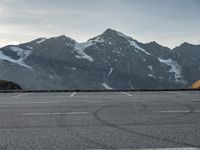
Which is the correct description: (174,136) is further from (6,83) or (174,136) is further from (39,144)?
(6,83)

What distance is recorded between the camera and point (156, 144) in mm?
6445

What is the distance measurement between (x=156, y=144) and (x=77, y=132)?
200 centimetres

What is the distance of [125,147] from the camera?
246 inches

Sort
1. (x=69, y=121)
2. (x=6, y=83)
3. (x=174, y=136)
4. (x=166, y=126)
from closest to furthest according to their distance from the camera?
(x=174, y=136), (x=166, y=126), (x=69, y=121), (x=6, y=83)

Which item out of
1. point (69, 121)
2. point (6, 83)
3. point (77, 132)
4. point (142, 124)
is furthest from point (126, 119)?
point (6, 83)

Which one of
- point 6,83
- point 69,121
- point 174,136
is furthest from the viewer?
point 6,83

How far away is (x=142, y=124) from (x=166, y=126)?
640 millimetres

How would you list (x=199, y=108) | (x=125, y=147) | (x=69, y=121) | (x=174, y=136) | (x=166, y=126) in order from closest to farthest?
(x=125, y=147) → (x=174, y=136) → (x=166, y=126) → (x=69, y=121) → (x=199, y=108)

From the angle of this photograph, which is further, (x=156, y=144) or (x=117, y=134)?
(x=117, y=134)

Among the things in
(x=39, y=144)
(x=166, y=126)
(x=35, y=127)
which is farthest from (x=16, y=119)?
(x=166, y=126)

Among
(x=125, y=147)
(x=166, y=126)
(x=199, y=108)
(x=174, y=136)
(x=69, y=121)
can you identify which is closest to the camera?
(x=125, y=147)

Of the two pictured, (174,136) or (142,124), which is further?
(142,124)

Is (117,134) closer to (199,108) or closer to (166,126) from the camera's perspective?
(166,126)

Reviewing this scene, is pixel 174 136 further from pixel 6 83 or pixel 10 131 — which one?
pixel 6 83
